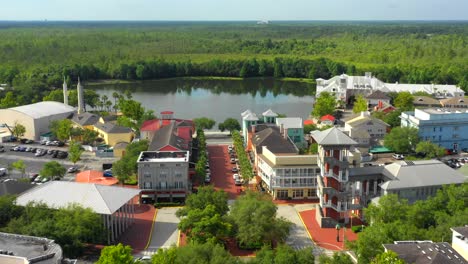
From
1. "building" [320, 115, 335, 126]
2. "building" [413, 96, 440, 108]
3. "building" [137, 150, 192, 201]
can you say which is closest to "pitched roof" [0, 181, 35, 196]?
"building" [137, 150, 192, 201]

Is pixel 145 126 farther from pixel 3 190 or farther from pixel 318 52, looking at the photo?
pixel 318 52

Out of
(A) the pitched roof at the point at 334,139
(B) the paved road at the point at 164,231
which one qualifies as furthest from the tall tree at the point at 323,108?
(B) the paved road at the point at 164,231

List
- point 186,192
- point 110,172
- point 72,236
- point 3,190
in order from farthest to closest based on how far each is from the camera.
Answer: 1. point 110,172
2. point 186,192
3. point 3,190
4. point 72,236

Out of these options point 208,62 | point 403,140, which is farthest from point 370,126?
point 208,62

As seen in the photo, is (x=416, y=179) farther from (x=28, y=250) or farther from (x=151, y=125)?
(x=151, y=125)

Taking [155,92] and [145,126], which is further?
[155,92]

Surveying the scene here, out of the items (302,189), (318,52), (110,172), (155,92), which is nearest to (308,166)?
(302,189)

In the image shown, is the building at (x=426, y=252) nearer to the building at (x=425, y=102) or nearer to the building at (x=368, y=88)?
the building at (x=425, y=102)
